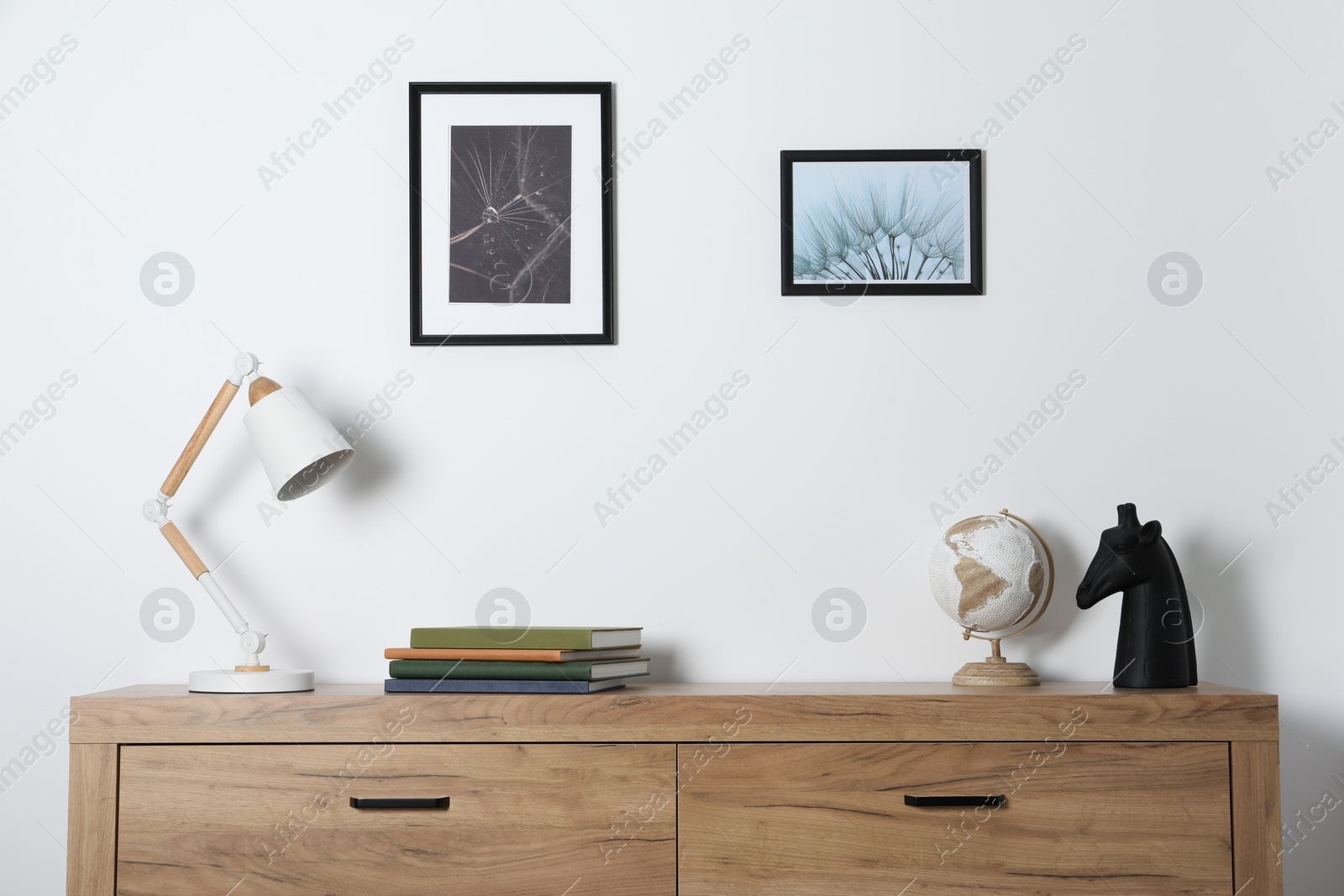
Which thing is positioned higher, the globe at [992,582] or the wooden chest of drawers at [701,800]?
the globe at [992,582]

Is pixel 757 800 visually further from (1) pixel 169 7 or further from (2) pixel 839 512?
(1) pixel 169 7

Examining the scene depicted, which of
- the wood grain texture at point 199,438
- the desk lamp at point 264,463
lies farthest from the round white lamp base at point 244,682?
the wood grain texture at point 199,438

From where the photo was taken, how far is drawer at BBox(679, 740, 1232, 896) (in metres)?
1.51

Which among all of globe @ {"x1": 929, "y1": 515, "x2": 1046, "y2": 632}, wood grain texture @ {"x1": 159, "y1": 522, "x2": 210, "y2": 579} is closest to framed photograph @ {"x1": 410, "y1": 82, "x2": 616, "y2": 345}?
wood grain texture @ {"x1": 159, "y1": 522, "x2": 210, "y2": 579}

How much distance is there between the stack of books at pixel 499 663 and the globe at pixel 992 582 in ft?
2.15

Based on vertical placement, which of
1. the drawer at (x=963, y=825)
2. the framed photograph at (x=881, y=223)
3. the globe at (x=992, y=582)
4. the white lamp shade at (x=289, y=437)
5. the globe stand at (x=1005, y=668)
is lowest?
the drawer at (x=963, y=825)

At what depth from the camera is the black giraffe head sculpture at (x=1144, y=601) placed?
1.65 m

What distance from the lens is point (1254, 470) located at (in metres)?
1.94

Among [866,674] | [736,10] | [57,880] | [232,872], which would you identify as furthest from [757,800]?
[736,10]

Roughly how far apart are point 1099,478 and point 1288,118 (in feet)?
2.85

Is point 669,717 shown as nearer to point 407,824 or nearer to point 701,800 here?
point 701,800

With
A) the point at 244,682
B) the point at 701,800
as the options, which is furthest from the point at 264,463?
the point at 701,800

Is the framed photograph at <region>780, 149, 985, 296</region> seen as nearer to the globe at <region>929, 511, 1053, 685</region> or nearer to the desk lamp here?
the globe at <region>929, 511, 1053, 685</region>

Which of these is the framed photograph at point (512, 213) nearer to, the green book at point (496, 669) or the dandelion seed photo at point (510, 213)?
the dandelion seed photo at point (510, 213)
